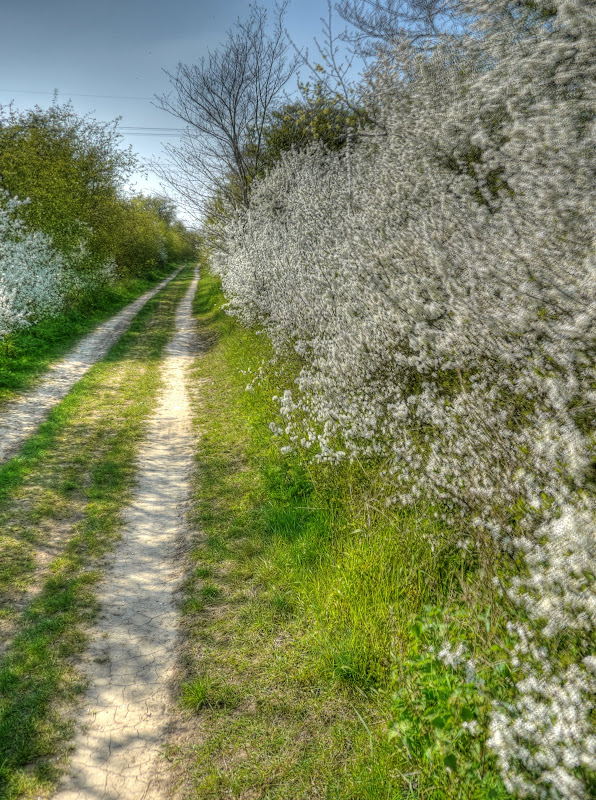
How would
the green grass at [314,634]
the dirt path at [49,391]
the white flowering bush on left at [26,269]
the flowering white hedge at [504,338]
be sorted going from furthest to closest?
1. the white flowering bush on left at [26,269]
2. the dirt path at [49,391]
3. the green grass at [314,634]
4. the flowering white hedge at [504,338]

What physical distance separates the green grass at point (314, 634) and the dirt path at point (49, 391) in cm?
429

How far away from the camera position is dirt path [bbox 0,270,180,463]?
8.59 meters

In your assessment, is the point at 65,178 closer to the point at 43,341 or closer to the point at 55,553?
the point at 43,341

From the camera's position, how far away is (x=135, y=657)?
403 centimetres

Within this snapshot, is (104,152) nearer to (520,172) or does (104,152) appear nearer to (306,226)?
(306,226)

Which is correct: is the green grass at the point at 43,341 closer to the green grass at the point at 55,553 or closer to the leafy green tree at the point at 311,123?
the green grass at the point at 55,553

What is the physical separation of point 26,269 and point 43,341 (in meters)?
3.40

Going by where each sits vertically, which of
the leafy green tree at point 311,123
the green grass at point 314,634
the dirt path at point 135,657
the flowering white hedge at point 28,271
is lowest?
the dirt path at point 135,657

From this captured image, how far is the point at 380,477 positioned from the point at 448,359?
1.23 metres

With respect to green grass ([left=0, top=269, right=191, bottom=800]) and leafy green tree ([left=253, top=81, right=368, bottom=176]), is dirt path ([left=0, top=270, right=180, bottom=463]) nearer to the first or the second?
green grass ([left=0, top=269, right=191, bottom=800])

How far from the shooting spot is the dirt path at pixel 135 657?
10.2 feet

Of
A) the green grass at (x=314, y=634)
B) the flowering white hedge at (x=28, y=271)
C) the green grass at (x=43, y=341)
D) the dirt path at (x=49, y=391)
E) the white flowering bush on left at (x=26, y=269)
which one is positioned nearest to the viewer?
the green grass at (x=314, y=634)

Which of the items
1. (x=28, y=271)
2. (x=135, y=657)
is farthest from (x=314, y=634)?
(x=28, y=271)

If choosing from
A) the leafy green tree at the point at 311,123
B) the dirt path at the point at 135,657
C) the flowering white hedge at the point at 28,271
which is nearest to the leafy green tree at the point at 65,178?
the flowering white hedge at the point at 28,271
